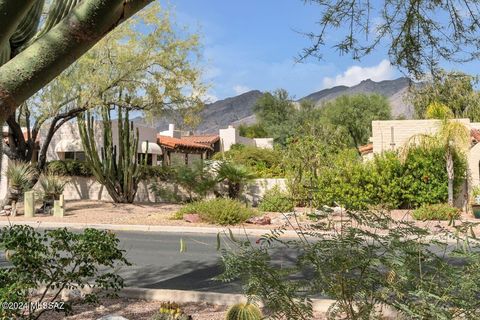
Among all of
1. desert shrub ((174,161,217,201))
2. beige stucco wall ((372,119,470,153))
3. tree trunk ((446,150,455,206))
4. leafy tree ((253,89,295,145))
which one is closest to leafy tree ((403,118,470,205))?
tree trunk ((446,150,455,206))

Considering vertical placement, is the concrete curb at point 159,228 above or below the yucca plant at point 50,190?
below

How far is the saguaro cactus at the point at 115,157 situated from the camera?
72.3 feet

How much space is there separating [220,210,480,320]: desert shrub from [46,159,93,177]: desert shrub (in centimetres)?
2353

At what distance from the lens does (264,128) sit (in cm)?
6328

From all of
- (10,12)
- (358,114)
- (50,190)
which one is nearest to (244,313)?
(10,12)

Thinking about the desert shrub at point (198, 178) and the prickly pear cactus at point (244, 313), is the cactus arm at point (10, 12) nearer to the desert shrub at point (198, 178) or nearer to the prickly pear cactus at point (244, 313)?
the prickly pear cactus at point (244, 313)

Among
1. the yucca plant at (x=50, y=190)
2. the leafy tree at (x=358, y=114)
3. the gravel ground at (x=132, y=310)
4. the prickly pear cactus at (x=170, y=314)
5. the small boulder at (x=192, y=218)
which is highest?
the leafy tree at (x=358, y=114)

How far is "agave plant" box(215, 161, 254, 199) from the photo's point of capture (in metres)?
22.5

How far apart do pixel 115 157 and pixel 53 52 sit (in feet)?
66.2

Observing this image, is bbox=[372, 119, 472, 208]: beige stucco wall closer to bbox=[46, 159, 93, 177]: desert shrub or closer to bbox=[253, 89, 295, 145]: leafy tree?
bbox=[46, 159, 93, 177]: desert shrub

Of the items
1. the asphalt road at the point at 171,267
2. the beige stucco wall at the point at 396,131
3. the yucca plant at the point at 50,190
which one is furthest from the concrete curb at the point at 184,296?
the beige stucco wall at the point at 396,131

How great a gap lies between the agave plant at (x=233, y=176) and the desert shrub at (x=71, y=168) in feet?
23.8

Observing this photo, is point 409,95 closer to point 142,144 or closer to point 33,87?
point 33,87

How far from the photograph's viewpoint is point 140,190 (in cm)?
2527
